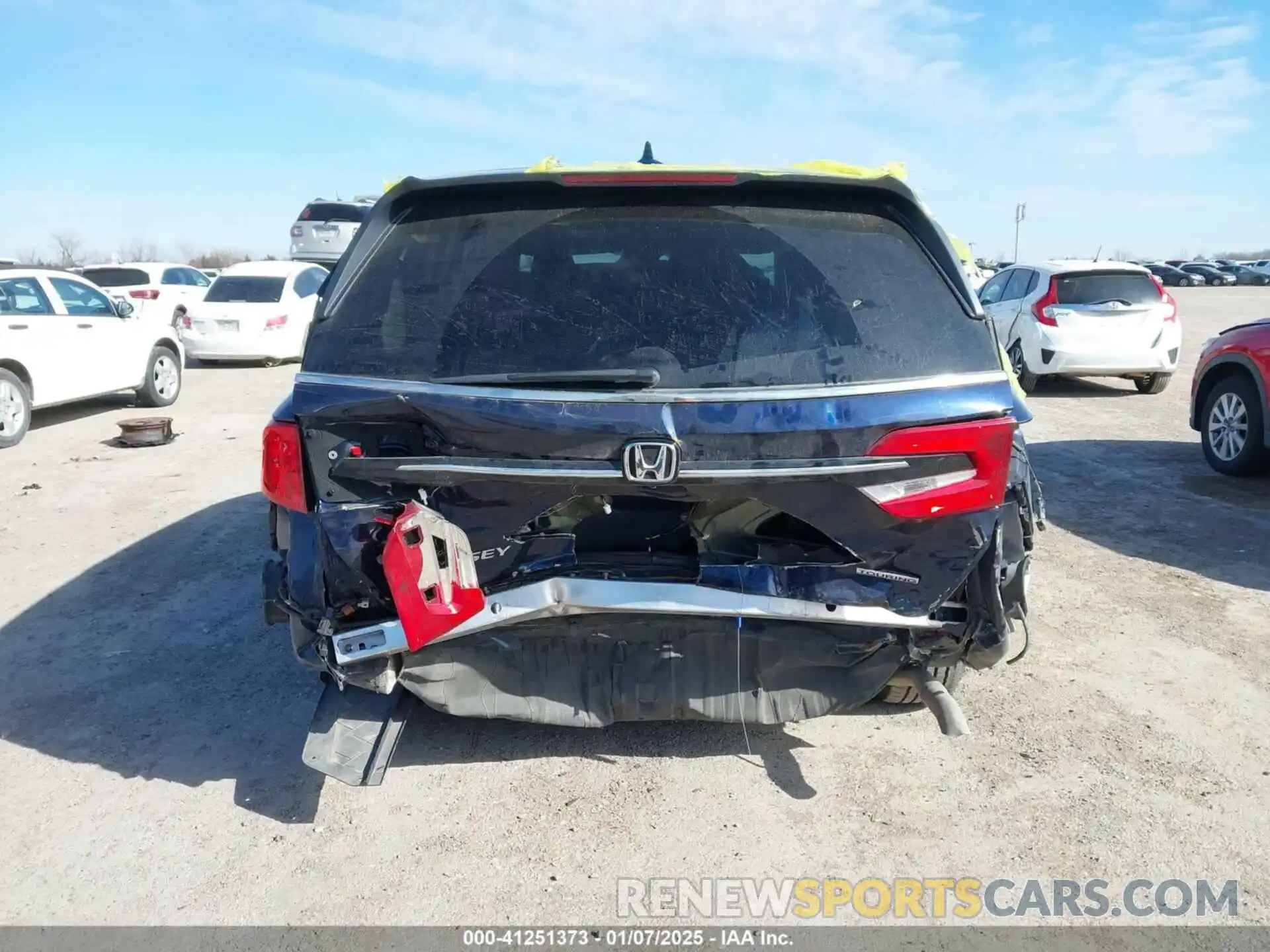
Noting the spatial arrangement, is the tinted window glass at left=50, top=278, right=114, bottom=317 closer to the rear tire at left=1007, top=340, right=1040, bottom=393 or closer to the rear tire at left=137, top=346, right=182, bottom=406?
the rear tire at left=137, top=346, right=182, bottom=406

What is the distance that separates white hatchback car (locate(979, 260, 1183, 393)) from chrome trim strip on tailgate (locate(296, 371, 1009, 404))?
927 cm

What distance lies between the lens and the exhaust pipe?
9.53ft

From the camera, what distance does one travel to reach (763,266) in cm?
276

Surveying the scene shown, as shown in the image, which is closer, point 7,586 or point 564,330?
point 564,330

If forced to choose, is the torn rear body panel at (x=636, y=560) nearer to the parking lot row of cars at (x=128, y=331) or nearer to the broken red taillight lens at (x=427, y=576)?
the broken red taillight lens at (x=427, y=576)

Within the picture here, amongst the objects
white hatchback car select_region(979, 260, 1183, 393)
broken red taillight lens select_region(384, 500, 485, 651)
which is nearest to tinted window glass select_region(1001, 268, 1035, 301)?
white hatchback car select_region(979, 260, 1183, 393)

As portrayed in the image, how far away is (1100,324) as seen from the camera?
11.2m

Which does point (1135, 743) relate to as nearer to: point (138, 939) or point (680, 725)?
point (680, 725)

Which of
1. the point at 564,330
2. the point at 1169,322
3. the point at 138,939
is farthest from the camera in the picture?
the point at 1169,322

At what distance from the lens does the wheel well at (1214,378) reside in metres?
7.25

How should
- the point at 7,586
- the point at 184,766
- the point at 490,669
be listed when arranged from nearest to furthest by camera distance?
the point at 490,669, the point at 184,766, the point at 7,586

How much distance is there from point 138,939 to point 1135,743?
3.33 m

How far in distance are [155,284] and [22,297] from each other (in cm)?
1037

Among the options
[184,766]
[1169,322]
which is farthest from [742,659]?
[1169,322]
